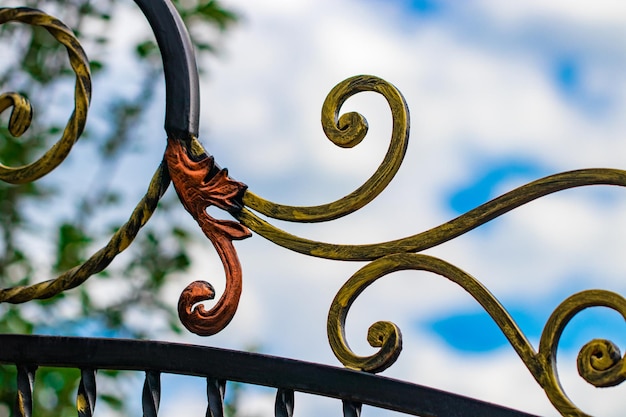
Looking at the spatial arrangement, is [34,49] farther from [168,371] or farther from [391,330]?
[391,330]

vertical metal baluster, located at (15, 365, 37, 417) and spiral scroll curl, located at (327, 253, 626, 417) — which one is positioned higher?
spiral scroll curl, located at (327, 253, 626, 417)

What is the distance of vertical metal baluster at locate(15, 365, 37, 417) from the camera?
88 centimetres

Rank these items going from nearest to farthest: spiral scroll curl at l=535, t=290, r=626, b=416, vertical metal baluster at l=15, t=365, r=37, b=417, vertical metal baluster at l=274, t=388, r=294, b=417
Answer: spiral scroll curl at l=535, t=290, r=626, b=416
vertical metal baluster at l=274, t=388, r=294, b=417
vertical metal baluster at l=15, t=365, r=37, b=417

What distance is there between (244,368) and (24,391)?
24 centimetres

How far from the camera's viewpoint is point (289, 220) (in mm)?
806

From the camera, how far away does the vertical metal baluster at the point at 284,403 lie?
782 millimetres

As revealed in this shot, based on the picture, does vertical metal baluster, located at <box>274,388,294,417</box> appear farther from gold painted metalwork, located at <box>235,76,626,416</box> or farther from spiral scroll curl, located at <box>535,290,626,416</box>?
spiral scroll curl, located at <box>535,290,626,416</box>

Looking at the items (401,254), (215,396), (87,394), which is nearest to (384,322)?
(401,254)

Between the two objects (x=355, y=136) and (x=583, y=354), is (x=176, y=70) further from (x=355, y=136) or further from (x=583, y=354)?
(x=583, y=354)

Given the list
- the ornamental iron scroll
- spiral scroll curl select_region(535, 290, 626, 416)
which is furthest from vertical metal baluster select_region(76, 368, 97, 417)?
spiral scroll curl select_region(535, 290, 626, 416)

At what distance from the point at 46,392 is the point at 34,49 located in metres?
0.74

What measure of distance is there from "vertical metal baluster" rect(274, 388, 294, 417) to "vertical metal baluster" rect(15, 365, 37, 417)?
9.9 inches

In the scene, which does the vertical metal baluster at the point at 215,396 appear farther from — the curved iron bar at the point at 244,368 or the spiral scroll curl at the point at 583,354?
the spiral scroll curl at the point at 583,354

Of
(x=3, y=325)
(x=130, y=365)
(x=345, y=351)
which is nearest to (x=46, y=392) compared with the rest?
(x=3, y=325)
